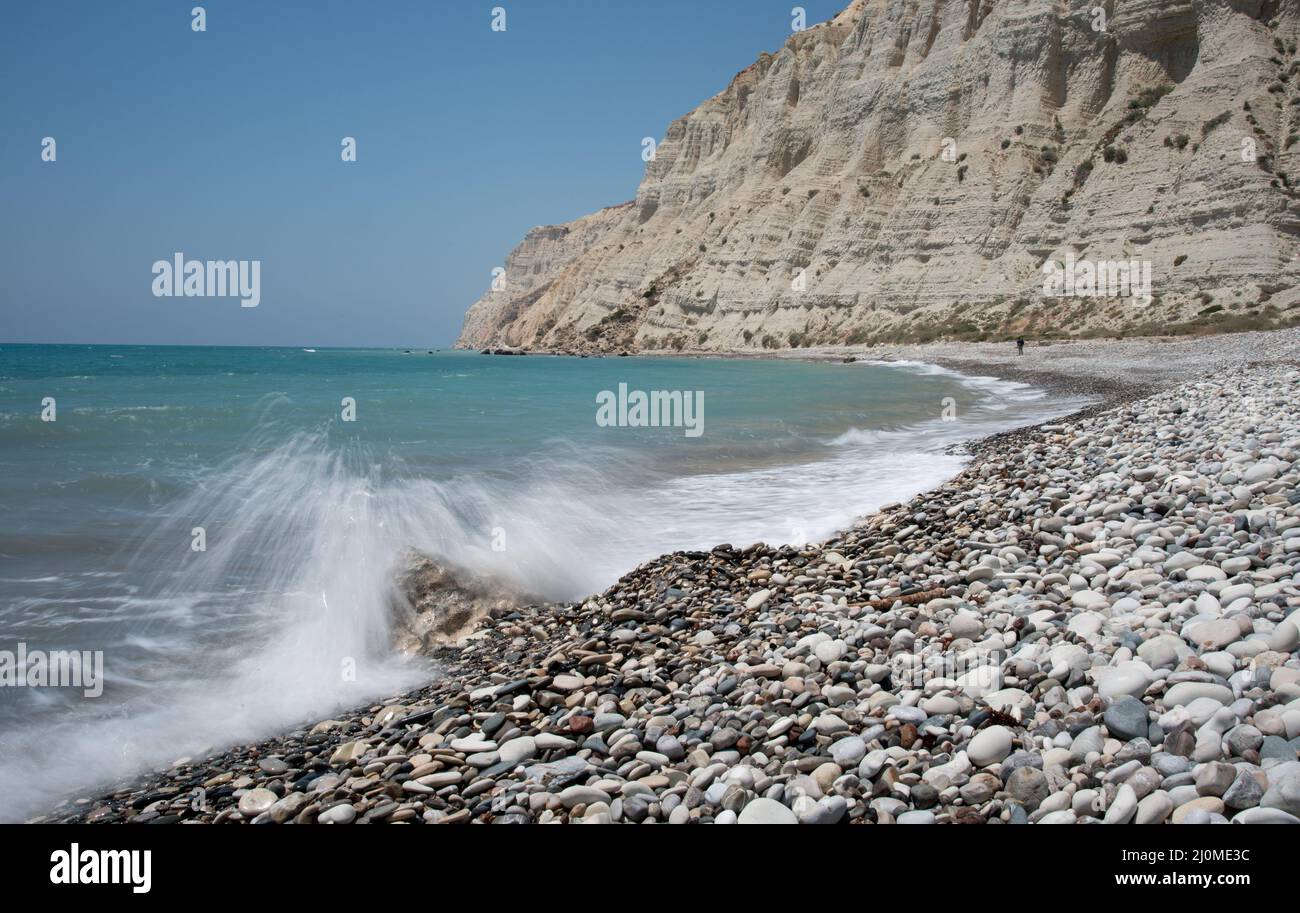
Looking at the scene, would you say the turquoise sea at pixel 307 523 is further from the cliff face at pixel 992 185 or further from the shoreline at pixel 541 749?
the cliff face at pixel 992 185

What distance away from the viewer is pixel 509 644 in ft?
21.0

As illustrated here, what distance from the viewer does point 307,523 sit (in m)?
11.0

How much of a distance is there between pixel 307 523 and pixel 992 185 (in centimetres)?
6313

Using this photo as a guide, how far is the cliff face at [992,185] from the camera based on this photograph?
47.8 m

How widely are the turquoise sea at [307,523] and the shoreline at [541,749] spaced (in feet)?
2.38

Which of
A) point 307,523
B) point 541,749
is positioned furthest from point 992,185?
point 541,749

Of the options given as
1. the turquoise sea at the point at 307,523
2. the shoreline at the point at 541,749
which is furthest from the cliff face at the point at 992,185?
the shoreline at the point at 541,749

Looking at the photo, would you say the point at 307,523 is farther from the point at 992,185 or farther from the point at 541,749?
the point at 992,185

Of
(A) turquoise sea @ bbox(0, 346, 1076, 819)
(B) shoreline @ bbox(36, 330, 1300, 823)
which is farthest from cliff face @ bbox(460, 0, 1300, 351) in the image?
(B) shoreline @ bbox(36, 330, 1300, 823)

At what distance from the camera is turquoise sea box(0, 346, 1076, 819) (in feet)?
18.5

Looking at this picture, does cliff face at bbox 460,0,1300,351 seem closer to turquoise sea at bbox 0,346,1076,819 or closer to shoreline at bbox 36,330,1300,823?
turquoise sea at bbox 0,346,1076,819

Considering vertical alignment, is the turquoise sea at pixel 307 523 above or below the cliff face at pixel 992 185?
below

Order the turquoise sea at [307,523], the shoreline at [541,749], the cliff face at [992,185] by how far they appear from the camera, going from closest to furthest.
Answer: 1. the shoreline at [541,749]
2. the turquoise sea at [307,523]
3. the cliff face at [992,185]

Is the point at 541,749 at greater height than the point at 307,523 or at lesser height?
lesser
